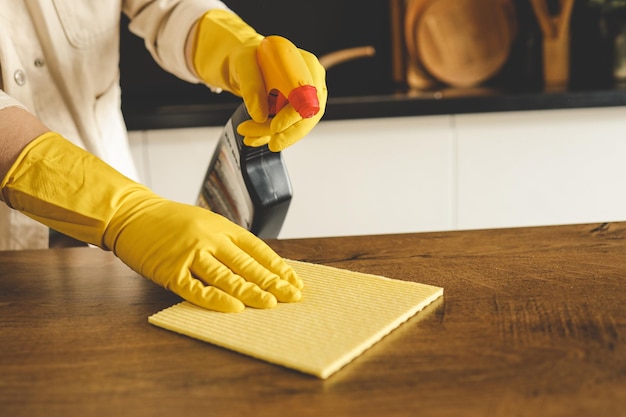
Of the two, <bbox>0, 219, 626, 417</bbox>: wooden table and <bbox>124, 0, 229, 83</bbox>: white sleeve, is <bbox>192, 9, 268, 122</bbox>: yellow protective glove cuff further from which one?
<bbox>0, 219, 626, 417</bbox>: wooden table

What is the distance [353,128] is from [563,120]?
58 cm

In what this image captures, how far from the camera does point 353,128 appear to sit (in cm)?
186

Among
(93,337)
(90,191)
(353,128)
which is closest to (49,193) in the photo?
(90,191)

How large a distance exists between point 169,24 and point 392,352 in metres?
0.90

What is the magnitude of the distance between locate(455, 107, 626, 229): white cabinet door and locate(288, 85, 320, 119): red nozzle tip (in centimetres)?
108

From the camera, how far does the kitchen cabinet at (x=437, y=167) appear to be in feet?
6.12

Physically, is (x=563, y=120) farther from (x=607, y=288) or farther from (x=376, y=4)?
(x=607, y=288)

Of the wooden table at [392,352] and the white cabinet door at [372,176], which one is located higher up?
the wooden table at [392,352]

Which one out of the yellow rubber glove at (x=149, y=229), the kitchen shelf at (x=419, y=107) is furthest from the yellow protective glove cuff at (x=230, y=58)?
the kitchen shelf at (x=419, y=107)

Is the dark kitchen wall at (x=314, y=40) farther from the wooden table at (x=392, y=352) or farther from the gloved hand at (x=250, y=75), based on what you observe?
the wooden table at (x=392, y=352)

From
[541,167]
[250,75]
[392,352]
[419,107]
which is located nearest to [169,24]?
[250,75]

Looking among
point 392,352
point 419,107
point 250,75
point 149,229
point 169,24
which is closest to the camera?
point 392,352

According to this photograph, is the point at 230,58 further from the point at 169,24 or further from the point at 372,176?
the point at 372,176

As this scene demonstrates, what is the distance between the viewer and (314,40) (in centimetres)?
237
